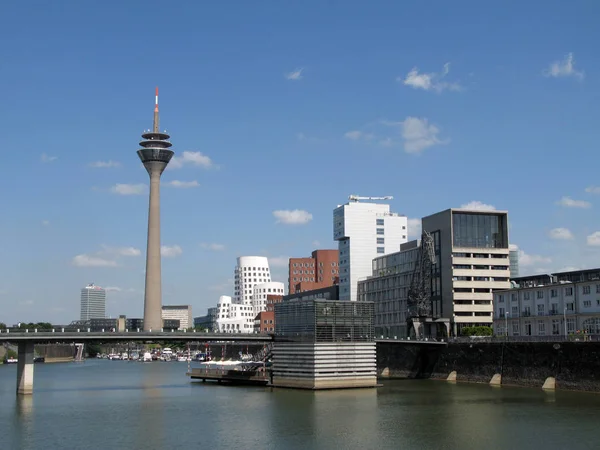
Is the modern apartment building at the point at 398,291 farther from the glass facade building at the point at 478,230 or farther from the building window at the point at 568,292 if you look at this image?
the building window at the point at 568,292

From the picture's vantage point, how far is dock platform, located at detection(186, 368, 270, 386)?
13009cm

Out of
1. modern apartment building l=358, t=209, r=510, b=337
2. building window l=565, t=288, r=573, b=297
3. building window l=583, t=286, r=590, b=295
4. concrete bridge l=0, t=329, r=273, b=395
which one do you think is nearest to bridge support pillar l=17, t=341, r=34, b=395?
concrete bridge l=0, t=329, r=273, b=395

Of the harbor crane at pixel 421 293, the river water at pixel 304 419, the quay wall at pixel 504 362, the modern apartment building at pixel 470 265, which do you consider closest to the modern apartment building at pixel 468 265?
the modern apartment building at pixel 470 265

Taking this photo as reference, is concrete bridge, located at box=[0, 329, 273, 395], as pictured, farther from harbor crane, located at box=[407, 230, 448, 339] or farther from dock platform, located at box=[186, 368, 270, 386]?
harbor crane, located at box=[407, 230, 448, 339]

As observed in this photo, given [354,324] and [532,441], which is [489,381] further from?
[532,441]

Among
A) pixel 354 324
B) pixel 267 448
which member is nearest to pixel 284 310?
pixel 354 324

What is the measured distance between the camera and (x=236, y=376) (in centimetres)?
13512

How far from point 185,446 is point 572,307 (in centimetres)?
8605

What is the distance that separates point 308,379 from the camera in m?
116

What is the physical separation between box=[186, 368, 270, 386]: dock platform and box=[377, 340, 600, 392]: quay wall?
3273 centimetres

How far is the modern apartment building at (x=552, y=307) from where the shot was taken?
127m

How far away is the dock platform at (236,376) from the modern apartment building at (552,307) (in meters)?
50.4

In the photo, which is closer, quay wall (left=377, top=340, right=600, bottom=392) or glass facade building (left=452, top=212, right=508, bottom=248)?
quay wall (left=377, top=340, right=600, bottom=392)

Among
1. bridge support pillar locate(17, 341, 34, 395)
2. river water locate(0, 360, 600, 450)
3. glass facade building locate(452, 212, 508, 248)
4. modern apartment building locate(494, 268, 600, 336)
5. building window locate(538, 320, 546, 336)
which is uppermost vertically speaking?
glass facade building locate(452, 212, 508, 248)
